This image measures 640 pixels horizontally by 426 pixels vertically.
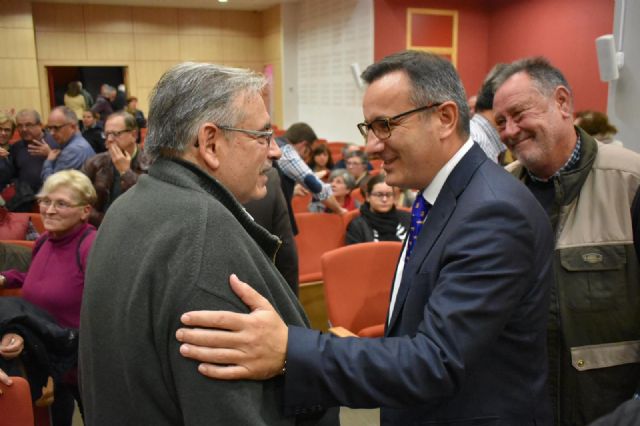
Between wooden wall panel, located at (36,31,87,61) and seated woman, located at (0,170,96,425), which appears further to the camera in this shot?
wooden wall panel, located at (36,31,87,61)

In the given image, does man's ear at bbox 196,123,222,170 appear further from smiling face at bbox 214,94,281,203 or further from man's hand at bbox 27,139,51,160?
man's hand at bbox 27,139,51,160

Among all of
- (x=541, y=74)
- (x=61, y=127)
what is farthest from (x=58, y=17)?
(x=541, y=74)

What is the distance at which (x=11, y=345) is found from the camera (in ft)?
6.66

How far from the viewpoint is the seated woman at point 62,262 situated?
2.26 metres

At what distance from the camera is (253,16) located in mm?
13734

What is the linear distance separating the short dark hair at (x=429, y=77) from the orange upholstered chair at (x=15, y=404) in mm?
1404

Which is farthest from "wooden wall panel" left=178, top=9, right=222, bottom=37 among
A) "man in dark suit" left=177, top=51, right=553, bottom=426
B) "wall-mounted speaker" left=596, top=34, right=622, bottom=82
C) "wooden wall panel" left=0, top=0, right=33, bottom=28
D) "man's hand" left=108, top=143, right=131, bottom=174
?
"man in dark suit" left=177, top=51, right=553, bottom=426

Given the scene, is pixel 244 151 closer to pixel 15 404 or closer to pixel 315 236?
pixel 15 404

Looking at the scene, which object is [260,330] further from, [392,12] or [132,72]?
[132,72]

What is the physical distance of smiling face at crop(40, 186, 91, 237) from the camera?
91.7 inches

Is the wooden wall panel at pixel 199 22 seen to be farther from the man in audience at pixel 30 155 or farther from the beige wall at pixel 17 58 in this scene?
the man in audience at pixel 30 155

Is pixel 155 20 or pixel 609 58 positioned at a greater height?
pixel 155 20

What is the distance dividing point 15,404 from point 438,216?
54.7 inches

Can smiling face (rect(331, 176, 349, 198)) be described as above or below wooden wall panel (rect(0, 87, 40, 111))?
below
